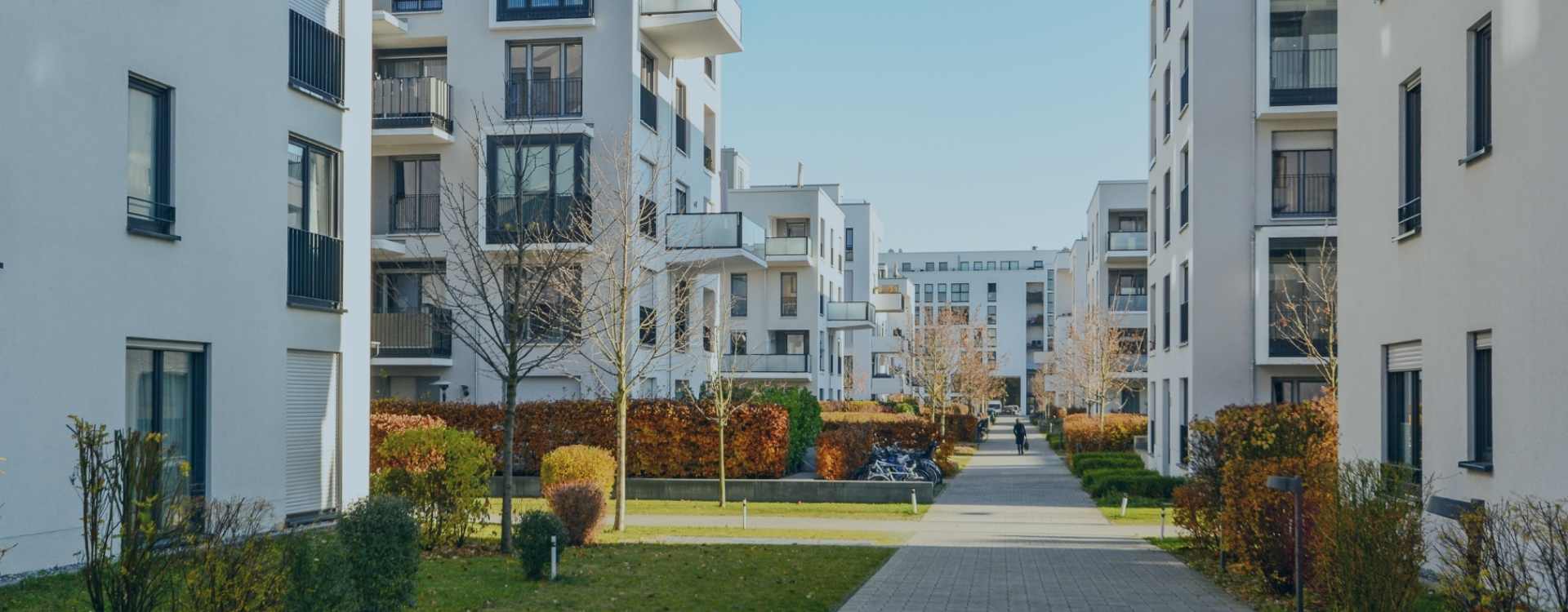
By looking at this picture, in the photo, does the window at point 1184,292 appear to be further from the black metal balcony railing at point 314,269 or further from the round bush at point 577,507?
the black metal balcony railing at point 314,269

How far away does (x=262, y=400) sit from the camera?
56.2ft

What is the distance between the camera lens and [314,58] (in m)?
18.6

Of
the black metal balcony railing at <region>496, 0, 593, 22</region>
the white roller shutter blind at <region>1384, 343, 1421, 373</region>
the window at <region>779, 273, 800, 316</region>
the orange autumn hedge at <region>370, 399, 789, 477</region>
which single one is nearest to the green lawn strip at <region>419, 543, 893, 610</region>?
the white roller shutter blind at <region>1384, 343, 1421, 373</region>

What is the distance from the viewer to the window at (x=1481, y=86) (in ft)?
42.5

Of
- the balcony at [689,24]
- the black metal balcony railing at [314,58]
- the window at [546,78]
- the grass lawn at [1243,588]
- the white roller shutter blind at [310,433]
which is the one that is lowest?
the grass lawn at [1243,588]

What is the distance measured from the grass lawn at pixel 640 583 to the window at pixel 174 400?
2506 millimetres

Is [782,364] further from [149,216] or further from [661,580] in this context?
[149,216]

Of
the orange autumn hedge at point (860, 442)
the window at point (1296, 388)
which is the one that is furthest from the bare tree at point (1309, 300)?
the orange autumn hedge at point (860, 442)

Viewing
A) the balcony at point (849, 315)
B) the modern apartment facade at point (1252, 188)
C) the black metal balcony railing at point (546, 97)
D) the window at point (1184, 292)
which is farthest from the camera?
the balcony at point (849, 315)

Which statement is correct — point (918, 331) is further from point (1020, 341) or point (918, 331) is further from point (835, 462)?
point (1020, 341)

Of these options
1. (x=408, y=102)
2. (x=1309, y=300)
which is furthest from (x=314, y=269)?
(x=1309, y=300)

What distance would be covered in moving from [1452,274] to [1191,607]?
4.09 meters

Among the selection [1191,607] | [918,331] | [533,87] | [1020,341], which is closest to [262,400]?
[1191,607]

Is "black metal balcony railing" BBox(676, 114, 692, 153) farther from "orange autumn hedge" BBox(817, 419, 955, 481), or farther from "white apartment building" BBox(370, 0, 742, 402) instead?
"orange autumn hedge" BBox(817, 419, 955, 481)
